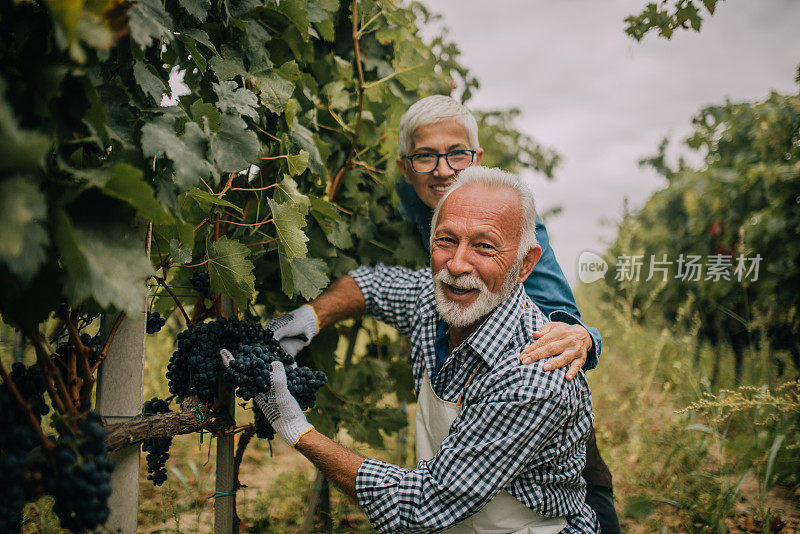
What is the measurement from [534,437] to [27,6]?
5.76 feet

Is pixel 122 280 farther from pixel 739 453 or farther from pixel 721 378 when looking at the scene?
pixel 721 378

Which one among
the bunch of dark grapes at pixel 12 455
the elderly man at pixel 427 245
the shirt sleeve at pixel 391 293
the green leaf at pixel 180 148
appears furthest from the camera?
the shirt sleeve at pixel 391 293

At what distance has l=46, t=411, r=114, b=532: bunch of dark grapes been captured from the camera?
3.66 feet

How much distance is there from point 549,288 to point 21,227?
2.03 m

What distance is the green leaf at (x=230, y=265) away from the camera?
5.55 feet

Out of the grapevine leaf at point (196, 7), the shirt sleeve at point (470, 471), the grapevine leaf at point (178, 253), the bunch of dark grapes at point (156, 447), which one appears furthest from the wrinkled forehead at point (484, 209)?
the bunch of dark grapes at point (156, 447)

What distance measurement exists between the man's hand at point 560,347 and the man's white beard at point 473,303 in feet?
0.68

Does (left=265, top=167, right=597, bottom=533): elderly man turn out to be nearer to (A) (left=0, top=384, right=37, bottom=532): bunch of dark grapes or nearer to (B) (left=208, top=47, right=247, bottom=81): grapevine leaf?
(A) (left=0, top=384, right=37, bottom=532): bunch of dark grapes

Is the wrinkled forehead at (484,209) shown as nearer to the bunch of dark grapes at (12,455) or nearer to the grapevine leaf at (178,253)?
the grapevine leaf at (178,253)

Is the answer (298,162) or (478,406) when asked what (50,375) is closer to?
(298,162)

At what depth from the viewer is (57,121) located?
1.01 m

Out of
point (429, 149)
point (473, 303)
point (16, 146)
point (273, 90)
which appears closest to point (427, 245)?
point (429, 149)

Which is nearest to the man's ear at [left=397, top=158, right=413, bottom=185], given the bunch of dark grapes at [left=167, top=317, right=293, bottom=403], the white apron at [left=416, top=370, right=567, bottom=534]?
the white apron at [left=416, top=370, right=567, bottom=534]

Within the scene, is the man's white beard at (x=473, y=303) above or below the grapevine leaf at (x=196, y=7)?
below
